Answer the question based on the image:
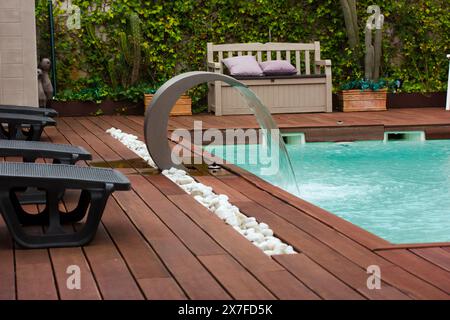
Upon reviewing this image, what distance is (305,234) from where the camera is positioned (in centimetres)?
402

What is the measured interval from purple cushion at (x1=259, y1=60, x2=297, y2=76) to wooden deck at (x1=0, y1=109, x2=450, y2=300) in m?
5.67

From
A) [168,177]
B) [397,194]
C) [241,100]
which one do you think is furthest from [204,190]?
[241,100]

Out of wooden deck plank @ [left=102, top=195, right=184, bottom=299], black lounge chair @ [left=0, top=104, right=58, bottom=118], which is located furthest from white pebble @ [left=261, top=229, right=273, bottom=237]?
black lounge chair @ [left=0, top=104, right=58, bottom=118]

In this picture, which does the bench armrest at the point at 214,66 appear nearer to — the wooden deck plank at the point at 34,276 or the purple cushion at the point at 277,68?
the purple cushion at the point at 277,68

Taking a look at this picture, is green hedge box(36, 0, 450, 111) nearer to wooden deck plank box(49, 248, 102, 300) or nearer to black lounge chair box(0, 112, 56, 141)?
black lounge chair box(0, 112, 56, 141)

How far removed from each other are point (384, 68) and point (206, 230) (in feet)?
26.3

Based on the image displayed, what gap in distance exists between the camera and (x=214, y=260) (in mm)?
3543

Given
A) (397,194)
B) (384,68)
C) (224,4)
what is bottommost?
(397,194)

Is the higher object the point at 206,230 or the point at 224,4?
the point at 224,4

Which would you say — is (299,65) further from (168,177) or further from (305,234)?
(305,234)

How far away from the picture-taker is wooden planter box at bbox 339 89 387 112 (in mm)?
10898

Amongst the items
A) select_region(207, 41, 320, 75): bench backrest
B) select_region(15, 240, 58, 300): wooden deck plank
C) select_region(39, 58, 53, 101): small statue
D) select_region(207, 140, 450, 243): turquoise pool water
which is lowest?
select_region(207, 140, 450, 243): turquoise pool water

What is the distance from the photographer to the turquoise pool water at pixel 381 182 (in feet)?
18.2

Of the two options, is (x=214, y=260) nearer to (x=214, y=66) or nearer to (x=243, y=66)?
(x=214, y=66)
